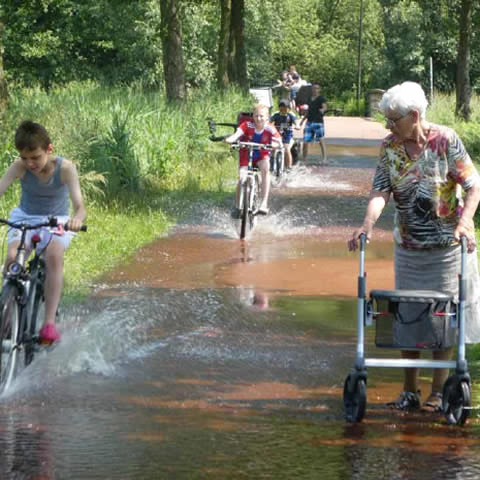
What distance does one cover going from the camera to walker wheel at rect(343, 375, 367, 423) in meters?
7.12

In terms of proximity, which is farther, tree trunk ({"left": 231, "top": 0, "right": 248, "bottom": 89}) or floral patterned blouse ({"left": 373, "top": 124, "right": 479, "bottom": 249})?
tree trunk ({"left": 231, "top": 0, "right": 248, "bottom": 89})

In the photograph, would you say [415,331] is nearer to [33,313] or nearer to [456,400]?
[456,400]

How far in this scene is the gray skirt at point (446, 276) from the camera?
7.50 meters

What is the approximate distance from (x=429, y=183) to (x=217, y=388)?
185 cm

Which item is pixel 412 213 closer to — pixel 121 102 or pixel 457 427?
pixel 457 427

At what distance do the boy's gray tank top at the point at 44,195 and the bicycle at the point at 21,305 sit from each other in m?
0.23

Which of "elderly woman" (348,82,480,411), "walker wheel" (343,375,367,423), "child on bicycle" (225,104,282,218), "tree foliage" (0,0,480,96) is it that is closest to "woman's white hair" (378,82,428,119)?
"elderly woman" (348,82,480,411)

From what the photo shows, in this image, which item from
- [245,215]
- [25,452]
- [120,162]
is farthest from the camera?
[120,162]

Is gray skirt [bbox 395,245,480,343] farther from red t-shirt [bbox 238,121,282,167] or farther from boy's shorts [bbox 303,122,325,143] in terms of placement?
boy's shorts [bbox 303,122,325,143]

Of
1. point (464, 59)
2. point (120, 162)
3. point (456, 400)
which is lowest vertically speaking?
point (120, 162)

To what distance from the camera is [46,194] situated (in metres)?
8.35

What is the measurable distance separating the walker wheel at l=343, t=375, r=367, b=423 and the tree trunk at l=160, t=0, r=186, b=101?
2162 cm

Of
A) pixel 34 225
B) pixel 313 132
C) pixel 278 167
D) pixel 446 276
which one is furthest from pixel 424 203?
pixel 313 132

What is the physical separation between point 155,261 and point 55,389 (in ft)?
18.4
